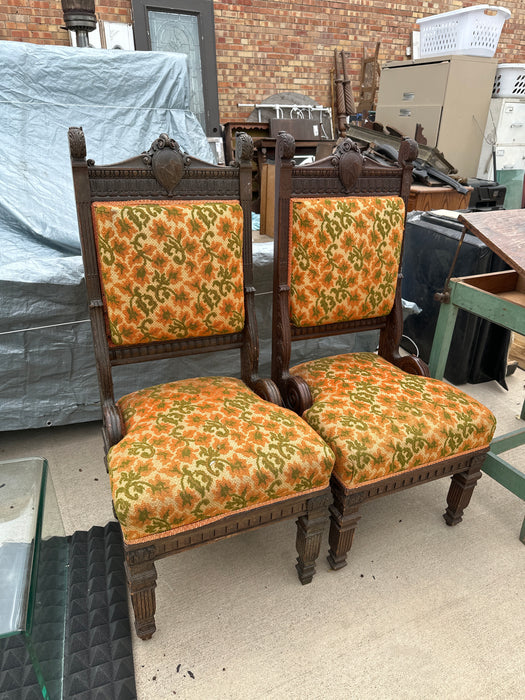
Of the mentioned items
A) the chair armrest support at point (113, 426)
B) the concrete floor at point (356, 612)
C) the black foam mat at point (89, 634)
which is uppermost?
the chair armrest support at point (113, 426)

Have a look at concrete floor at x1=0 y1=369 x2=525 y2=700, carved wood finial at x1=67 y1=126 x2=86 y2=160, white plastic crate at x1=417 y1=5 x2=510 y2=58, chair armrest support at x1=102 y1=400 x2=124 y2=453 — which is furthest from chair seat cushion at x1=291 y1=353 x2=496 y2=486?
white plastic crate at x1=417 y1=5 x2=510 y2=58

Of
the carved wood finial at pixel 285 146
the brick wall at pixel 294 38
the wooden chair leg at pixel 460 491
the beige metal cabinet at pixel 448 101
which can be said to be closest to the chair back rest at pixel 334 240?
the carved wood finial at pixel 285 146

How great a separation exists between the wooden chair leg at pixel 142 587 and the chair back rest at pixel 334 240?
0.74 metres

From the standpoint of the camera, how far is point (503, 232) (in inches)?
63.3

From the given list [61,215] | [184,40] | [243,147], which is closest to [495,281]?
[243,147]

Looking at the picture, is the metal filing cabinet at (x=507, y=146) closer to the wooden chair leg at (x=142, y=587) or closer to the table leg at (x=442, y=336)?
the table leg at (x=442, y=336)

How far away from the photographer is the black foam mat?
40.8 inches

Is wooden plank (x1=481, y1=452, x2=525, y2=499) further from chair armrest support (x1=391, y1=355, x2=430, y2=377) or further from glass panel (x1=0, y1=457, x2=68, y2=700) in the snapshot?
glass panel (x1=0, y1=457, x2=68, y2=700)

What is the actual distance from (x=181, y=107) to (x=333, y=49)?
10.3 feet

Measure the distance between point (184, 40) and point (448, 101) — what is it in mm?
2535

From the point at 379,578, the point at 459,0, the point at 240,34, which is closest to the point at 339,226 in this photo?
the point at 379,578

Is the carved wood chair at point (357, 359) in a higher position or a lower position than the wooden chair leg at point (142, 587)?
higher

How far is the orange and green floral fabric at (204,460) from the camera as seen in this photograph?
107 centimetres

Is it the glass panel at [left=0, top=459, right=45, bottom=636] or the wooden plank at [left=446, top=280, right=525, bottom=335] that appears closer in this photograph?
the glass panel at [left=0, top=459, right=45, bottom=636]
